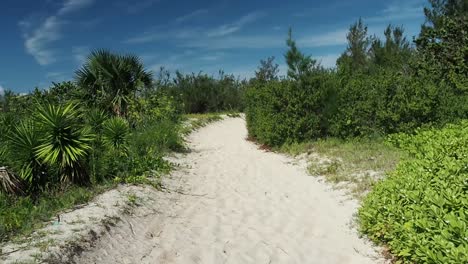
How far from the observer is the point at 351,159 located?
344 inches

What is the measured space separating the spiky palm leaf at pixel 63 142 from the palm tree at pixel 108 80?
19.3ft

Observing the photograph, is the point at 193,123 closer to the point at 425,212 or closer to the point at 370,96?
the point at 370,96

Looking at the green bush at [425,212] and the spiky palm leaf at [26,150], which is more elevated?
the spiky palm leaf at [26,150]

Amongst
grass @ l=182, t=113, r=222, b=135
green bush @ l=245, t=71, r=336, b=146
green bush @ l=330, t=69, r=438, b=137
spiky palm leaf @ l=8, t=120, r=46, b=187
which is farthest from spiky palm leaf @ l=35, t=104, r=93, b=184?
grass @ l=182, t=113, r=222, b=135

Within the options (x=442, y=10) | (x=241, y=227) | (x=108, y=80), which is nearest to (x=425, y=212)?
(x=241, y=227)

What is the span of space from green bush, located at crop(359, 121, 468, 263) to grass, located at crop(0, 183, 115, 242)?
12.9ft

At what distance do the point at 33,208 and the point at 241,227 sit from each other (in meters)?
2.80

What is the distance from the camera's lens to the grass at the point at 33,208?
446 cm

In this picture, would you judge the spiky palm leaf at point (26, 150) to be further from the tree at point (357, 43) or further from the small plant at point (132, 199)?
the tree at point (357, 43)

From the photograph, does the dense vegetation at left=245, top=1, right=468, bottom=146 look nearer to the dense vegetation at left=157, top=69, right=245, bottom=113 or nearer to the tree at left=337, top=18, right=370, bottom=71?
the tree at left=337, top=18, right=370, bottom=71

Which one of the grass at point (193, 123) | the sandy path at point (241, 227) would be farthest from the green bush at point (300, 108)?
the grass at point (193, 123)

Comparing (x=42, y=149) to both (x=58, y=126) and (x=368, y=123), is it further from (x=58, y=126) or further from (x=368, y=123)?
(x=368, y=123)

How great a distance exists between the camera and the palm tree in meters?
12.3

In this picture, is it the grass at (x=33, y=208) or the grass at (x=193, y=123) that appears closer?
the grass at (x=33, y=208)
